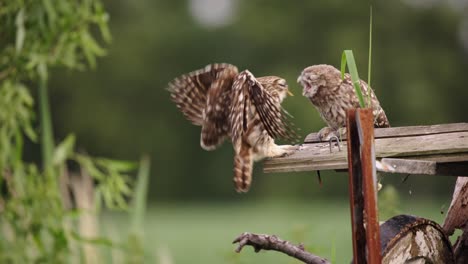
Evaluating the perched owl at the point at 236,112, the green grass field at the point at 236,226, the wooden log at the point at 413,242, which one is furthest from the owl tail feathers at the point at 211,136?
the green grass field at the point at 236,226

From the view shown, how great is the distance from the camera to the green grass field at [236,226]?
8749 millimetres

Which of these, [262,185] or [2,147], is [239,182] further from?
[262,185]

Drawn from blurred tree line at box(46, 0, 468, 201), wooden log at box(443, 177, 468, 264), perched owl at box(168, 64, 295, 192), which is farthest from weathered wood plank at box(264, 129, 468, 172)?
blurred tree line at box(46, 0, 468, 201)

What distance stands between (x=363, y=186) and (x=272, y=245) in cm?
42

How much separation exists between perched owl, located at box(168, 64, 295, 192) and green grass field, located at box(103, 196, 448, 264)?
1484 millimetres

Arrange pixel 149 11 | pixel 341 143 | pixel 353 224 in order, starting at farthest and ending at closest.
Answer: pixel 149 11 → pixel 341 143 → pixel 353 224

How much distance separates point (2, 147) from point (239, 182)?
282 centimetres

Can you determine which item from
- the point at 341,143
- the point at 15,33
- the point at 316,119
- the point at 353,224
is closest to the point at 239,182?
the point at 341,143

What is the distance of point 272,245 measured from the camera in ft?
13.0

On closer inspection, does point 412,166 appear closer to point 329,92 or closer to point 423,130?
point 423,130

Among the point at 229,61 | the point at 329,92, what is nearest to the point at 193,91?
the point at 329,92

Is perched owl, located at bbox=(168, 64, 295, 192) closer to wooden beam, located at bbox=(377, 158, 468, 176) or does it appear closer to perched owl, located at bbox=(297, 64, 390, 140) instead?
perched owl, located at bbox=(297, 64, 390, 140)

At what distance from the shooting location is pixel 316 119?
3634cm

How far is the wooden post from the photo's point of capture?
3711mm
